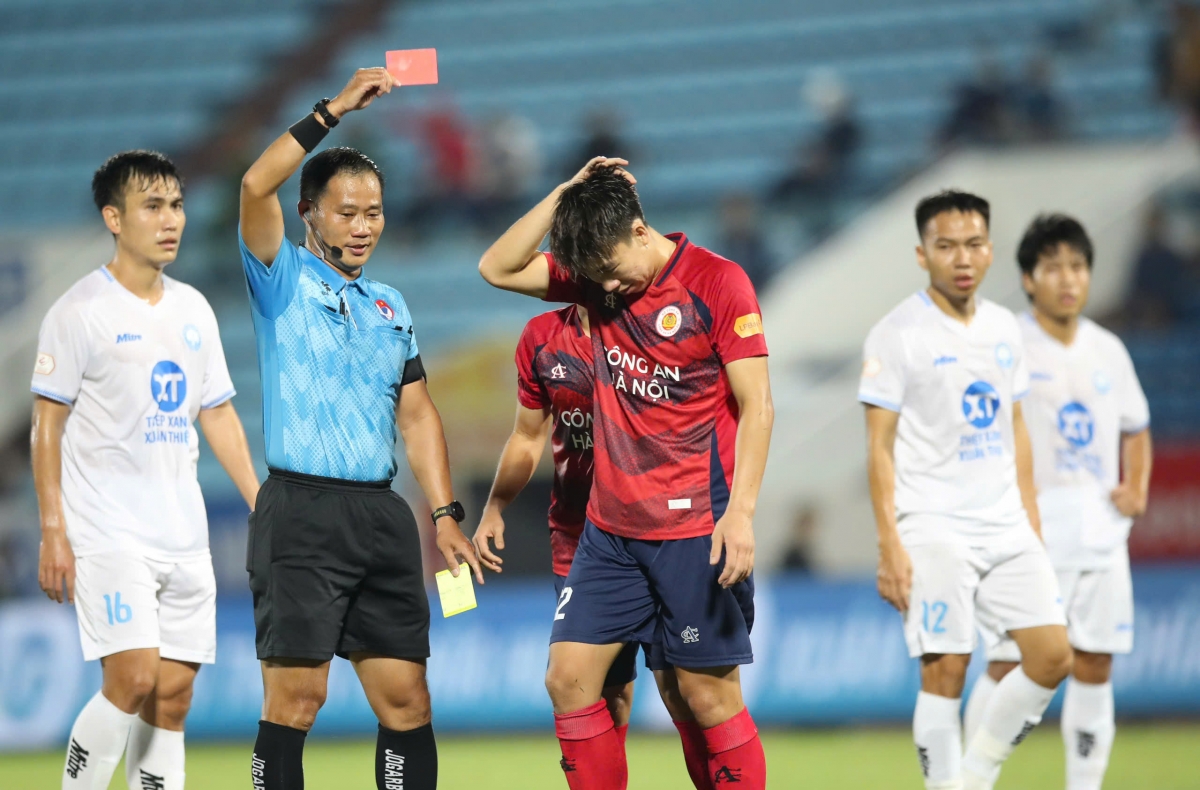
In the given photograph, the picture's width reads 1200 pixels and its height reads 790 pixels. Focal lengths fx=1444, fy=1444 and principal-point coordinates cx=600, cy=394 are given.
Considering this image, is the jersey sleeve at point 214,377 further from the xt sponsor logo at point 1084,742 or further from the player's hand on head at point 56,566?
the xt sponsor logo at point 1084,742

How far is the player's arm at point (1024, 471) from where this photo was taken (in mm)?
5887

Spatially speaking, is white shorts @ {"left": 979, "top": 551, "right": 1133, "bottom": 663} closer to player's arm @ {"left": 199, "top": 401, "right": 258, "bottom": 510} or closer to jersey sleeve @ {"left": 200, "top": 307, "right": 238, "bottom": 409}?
player's arm @ {"left": 199, "top": 401, "right": 258, "bottom": 510}

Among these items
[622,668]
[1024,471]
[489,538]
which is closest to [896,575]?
[1024,471]

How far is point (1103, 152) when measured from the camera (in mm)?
12445

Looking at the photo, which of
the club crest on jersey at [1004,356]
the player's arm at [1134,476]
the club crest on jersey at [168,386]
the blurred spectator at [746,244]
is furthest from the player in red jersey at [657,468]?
the blurred spectator at [746,244]

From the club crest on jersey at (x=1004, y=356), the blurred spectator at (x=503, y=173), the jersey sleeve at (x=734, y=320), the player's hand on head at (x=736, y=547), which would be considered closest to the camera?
the player's hand on head at (x=736, y=547)

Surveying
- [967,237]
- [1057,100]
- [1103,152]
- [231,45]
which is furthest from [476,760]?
[231,45]

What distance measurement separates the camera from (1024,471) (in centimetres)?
590

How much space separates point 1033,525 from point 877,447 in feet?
2.52

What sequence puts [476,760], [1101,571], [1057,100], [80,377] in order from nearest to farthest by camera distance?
[80,377], [1101,571], [476,760], [1057,100]

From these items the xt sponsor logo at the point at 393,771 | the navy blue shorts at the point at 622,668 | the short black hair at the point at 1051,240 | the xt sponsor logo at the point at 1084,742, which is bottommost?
the xt sponsor logo at the point at 1084,742

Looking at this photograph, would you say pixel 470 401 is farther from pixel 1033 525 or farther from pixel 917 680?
pixel 1033 525

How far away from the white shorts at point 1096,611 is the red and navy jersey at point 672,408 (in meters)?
2.24

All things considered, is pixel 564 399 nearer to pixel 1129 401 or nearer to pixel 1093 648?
pixel 1093 648
